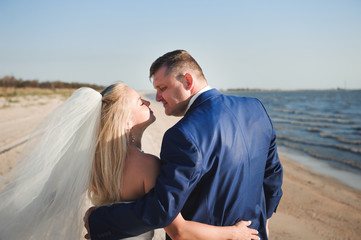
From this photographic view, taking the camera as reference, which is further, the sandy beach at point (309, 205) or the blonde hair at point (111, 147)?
the sandy beach at point (309, 205)

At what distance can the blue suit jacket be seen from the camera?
4.88 feet

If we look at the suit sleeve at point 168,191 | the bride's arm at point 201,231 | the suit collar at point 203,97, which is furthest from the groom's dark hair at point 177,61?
the bride's arm at point 201,231

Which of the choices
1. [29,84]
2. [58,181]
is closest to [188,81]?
[58,181]

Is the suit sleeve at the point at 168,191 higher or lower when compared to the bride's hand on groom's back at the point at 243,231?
higher

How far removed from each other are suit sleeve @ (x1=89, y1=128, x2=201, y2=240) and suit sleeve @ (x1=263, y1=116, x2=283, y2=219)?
0.91m

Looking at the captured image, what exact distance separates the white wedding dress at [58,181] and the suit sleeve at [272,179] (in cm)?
112

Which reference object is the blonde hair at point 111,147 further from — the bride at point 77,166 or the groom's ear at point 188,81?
the groom's ear at point 188,81

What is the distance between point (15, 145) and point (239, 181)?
30.6ft

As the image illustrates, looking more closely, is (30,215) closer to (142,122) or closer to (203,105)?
(142,122)

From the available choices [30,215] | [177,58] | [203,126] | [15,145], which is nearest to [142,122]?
[177,58]

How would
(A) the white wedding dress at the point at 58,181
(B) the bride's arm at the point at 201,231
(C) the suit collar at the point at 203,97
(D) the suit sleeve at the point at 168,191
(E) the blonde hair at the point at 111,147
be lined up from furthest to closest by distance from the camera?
(A) the white wedding dress at the point at 58,181, (E) the blonde hair at the point at 111,147, (C) the suit collar at the point at 203,97, (B) the bride's arm at the point at 201,231, (D) the suit sleeve at the point at 168,191

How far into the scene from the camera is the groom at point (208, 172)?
149 cm

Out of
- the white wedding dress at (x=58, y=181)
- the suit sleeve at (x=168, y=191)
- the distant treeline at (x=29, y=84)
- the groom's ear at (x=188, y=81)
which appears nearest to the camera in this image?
the suit sleeve at (x=168, y=191)

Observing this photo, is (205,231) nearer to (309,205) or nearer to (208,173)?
(208,173)
